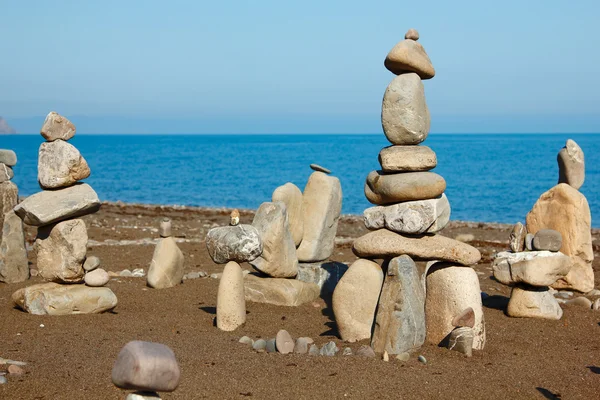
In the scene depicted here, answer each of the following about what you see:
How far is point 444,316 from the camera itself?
9.61m

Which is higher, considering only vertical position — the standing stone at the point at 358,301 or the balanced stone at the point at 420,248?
the balanced stone at the point at 420,248

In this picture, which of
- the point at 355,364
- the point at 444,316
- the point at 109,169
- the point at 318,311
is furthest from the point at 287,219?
the point at 109,169

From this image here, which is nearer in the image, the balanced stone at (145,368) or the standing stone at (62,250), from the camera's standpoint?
the balanced stone at (145,368)

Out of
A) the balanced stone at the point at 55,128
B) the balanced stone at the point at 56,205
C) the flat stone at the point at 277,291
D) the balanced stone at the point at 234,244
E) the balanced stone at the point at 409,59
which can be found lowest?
the flat stone at the point at 277,291

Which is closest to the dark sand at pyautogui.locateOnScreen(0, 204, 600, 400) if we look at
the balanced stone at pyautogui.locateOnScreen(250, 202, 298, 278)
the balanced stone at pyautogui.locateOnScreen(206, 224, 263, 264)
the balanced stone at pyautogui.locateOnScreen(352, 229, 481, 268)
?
the balanced stone at pyautogui.locateOnScreen(250, 202, 298, 278)

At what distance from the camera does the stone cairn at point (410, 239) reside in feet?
31.1

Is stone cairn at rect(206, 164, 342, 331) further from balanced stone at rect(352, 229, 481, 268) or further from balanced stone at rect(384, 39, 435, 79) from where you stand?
balanced stone at rect(384, 39, 435, 79)

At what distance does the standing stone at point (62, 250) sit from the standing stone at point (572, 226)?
317 inches

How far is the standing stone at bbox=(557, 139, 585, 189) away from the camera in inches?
548

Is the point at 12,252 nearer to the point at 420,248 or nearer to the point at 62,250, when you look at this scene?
the point at 62,250

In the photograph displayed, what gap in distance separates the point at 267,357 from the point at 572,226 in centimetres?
752

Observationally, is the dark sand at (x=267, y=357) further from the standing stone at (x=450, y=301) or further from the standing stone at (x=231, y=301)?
the standing stone at (x=450, y=301)

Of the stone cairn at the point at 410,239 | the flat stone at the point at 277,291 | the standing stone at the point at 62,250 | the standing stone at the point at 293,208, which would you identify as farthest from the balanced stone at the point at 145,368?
the standing stone at the point at 293,208

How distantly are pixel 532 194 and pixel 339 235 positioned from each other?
30.7 metres
